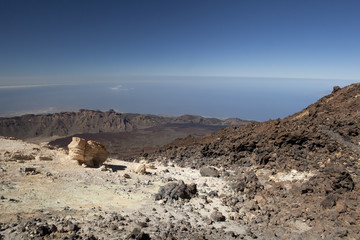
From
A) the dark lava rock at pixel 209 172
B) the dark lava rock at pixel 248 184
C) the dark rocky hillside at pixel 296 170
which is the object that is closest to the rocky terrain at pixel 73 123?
the dark rocky hillside at pixel 296 170

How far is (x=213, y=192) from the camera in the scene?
25.1 feet

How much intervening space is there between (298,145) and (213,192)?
412 cm

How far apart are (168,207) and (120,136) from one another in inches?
1449

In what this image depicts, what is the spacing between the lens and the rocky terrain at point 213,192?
4.99 metres

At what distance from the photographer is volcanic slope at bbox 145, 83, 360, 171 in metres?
8.54

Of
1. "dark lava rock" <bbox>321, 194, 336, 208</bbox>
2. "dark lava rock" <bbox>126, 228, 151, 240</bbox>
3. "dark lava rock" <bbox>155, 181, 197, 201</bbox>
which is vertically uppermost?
"dark lava rock" <bbox>126, 228, 151, 240</bbox>

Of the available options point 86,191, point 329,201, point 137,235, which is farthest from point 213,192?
point 86,191

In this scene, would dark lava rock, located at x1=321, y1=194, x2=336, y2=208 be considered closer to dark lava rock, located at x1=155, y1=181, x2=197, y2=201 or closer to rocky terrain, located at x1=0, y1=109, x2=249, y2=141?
dark lava rock, located at x1=155, y1=181, x2=197, y2=201

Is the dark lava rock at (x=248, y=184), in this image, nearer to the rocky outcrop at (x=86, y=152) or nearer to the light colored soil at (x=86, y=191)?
the light colored soil at (x=86, y=191)

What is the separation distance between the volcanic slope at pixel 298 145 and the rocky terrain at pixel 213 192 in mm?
39

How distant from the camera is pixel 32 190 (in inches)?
238

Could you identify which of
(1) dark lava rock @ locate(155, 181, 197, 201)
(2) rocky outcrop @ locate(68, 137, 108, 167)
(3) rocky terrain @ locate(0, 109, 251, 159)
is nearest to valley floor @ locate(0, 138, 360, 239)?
(1) dark lava rock @ locate(155, 181, 197, 201)

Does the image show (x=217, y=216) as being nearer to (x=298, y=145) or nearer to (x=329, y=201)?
(x=329, y=201)

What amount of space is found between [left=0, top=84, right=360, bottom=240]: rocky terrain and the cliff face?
47.2 metres
